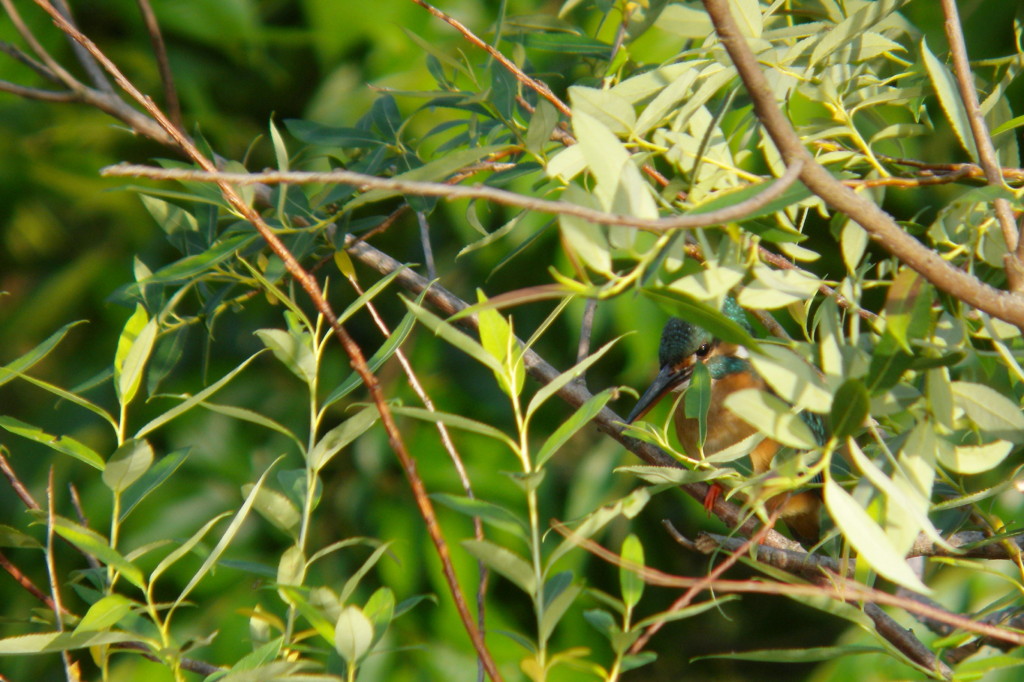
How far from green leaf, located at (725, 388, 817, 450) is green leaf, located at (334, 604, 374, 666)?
0.71 ft

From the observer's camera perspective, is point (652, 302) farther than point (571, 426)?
Yes

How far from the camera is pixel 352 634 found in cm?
49

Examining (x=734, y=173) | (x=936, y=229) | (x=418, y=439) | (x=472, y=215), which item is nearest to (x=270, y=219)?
(x=472, y=215)

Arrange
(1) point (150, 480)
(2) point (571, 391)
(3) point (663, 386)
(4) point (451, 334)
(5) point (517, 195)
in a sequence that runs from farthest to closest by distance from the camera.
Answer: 1. (3) point (663, 386)
2. (2) point (571, 391)
3. (1) point (150, 480)
4. (4) point (451, 334)
5. (5) point (517, 195)

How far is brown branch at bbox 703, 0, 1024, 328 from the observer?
401 mm

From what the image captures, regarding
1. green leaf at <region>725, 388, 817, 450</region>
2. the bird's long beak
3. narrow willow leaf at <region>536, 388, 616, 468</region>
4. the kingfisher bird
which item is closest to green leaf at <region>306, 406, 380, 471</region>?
narrow willow leaf at <region>536, 388, 616, 468</region>

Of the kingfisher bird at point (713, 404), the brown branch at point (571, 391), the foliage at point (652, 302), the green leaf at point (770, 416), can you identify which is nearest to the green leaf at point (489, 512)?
the foliage at point (652, 302)

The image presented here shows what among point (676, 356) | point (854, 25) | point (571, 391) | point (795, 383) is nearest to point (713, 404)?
point (676, 356)

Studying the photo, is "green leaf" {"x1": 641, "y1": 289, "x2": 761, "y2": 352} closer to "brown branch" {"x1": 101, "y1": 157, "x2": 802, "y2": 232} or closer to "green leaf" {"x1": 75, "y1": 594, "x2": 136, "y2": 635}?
"brown branch" {"x1": 101, "y1": 157, "x2": 802, "y2": 232}

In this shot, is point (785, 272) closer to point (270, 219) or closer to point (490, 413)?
point (270, 219)

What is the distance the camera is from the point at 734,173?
0.54 m

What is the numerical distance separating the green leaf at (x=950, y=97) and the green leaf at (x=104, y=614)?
523mm

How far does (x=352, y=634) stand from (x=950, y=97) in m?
0.44

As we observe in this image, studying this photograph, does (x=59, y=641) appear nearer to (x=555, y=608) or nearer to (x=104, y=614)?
(x=104, y=614)
